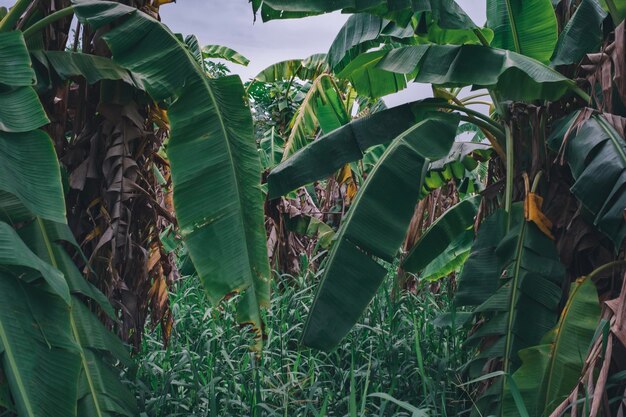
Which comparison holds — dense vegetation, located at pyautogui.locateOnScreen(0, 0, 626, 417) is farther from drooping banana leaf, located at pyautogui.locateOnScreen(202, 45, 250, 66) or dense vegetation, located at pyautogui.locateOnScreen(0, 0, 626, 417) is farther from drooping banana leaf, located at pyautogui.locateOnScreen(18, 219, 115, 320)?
drooping banana leaf, located at pyautogui.locateOnScreen(202, 45, 250, 66)

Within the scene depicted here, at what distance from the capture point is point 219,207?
2.57m

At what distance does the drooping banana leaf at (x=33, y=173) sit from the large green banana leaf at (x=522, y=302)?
73.9 inches

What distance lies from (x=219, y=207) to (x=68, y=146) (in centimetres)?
130

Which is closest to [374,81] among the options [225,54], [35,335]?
[35,335]

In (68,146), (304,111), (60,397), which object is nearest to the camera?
(60,397)

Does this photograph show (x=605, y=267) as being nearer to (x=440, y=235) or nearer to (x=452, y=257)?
(x=440, y=235)

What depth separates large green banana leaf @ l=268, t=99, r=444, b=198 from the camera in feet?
11.0

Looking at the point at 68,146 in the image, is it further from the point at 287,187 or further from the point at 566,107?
the point at 566,107

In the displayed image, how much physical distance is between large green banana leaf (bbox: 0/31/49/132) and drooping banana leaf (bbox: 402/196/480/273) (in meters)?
2.22

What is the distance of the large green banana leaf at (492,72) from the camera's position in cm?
291

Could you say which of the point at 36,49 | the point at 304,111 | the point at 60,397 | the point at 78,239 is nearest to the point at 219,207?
the point at 60,397

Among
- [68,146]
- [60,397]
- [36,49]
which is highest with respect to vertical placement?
[36,49]

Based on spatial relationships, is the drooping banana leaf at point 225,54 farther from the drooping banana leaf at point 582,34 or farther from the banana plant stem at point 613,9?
the banana plant stem at point 613,9

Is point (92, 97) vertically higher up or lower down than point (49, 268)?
higher up
